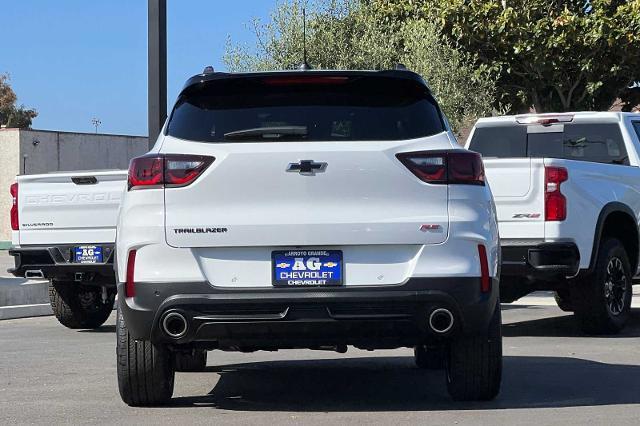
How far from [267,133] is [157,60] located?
8.18 meters

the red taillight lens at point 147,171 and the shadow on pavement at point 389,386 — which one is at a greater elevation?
the red taillight lens at point 147,171

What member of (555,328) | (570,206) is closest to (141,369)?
(570,206)

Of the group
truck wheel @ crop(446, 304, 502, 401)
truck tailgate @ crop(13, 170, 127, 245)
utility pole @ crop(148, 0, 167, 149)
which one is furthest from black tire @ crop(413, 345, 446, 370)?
utility pole @ crop(148, 0, 167, 149)

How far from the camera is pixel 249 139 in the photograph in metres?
7.02

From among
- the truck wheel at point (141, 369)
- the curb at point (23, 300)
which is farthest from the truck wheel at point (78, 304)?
the truck wheel at point (141, 369)

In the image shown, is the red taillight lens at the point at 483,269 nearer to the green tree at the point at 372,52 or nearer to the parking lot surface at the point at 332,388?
the parking lot surface at the point at 332,388

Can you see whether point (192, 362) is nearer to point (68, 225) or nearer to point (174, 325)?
point (174, 325)

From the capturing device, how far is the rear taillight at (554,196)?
11.3 meters

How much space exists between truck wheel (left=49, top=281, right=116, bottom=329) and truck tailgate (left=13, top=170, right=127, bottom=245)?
2.92 feet

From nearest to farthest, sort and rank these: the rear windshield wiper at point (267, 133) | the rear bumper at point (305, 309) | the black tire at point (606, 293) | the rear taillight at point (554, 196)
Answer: the rear bumper at point (305, 309) < the rear windshield wiper at point (267, 133) < the rear taillight at point (554, 196) < the black tire at point (606, 293)

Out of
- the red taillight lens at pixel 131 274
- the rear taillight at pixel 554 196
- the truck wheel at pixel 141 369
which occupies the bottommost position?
the truck wheel at pixel 141 369

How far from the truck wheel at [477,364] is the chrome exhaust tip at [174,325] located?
4.93ft

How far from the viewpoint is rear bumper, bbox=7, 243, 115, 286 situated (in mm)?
12500

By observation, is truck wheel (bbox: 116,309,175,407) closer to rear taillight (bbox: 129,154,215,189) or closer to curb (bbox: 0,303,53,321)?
rear taillight (bbox: 129,154,215,189)
